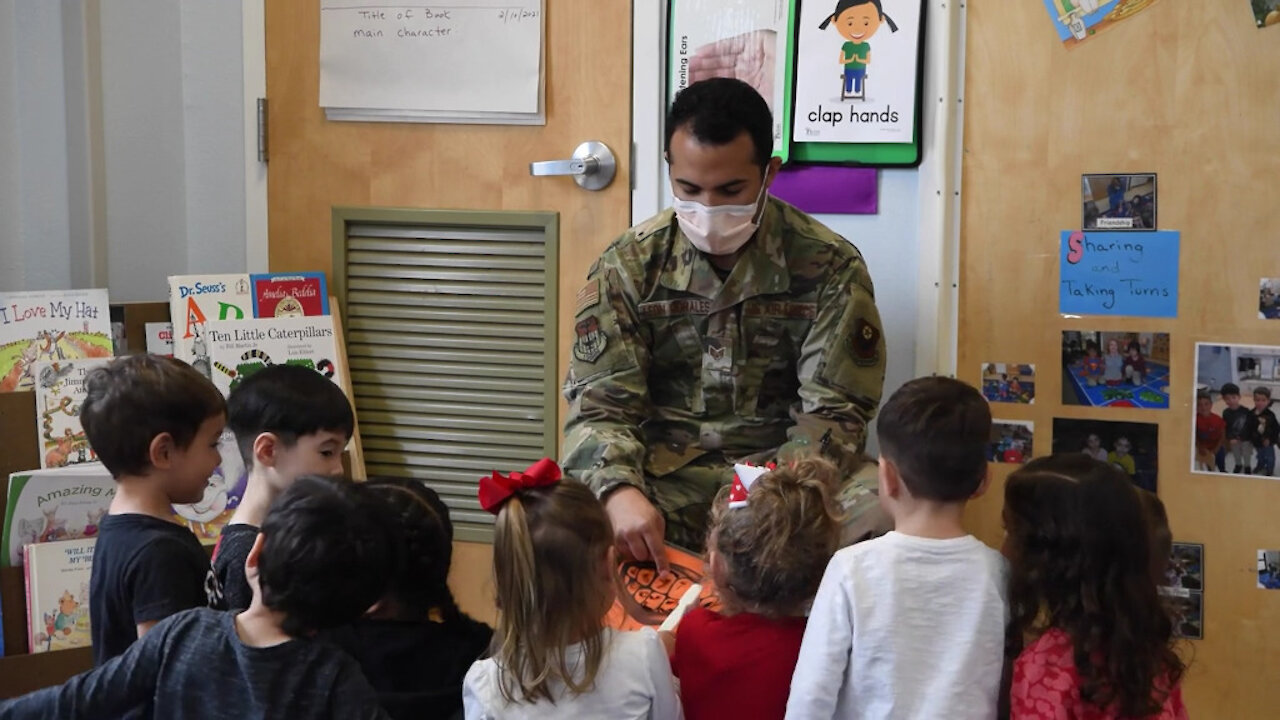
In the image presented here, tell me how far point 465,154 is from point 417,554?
1404 millimetres

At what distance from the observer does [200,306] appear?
110 inches

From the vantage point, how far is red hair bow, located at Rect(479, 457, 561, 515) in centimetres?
153

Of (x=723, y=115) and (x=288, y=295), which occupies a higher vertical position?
(x=723, y=115)

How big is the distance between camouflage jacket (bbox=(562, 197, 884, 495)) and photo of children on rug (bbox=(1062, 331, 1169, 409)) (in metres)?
0.42

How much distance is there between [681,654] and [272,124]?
1863 millimetres

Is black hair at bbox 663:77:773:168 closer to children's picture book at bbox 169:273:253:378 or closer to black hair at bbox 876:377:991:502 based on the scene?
black hair at bbox 876:377:991:502

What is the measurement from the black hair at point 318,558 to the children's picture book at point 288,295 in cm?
143

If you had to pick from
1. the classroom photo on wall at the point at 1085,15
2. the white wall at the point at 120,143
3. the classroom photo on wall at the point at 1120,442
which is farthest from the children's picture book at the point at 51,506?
the classroom photo on wall at the point at 1085,15

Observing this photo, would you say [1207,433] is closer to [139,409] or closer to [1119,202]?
[1119,202]

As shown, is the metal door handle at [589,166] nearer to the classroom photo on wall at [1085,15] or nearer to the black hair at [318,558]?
the classroom photo on wall at [1085,15]

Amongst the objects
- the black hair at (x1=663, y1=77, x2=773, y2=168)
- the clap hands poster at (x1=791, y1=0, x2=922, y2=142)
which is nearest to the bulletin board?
the clap hands poster at (x1=791, y1=0, x2=922, y2=142)

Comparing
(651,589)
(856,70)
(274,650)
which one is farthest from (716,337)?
(274,650)

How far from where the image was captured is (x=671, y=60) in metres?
2.68

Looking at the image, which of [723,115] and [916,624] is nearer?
[916,624]
